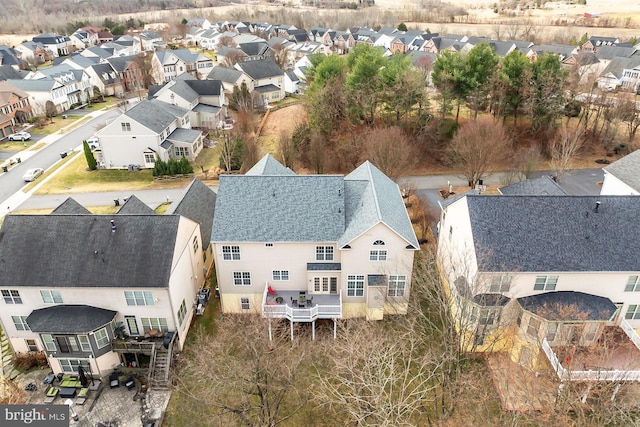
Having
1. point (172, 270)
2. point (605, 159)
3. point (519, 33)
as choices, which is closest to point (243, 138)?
point (172, 270)

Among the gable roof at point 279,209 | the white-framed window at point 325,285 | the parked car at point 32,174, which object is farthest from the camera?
the parked car at point 32,174

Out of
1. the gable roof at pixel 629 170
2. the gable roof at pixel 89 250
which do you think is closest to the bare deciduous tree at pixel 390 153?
the gable roof at pixel 629 170

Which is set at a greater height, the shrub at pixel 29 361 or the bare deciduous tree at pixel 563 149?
the bare deciduous tree at pixel 563 149

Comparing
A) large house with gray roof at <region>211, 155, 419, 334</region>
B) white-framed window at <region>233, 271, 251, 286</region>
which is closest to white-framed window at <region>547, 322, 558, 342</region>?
large house with gray roof at <region>211, 155, 419, 334</region>

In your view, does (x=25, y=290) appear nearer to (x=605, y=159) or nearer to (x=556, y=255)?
(x=556, y=255)

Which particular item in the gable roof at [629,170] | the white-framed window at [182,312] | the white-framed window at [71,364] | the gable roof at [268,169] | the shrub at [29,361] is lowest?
the shrub at [29,361]

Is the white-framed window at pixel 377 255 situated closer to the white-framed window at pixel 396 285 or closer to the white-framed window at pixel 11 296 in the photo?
the white-framed window at pixel 396 285

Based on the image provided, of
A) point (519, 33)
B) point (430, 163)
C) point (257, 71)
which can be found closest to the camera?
point (430, 163)
